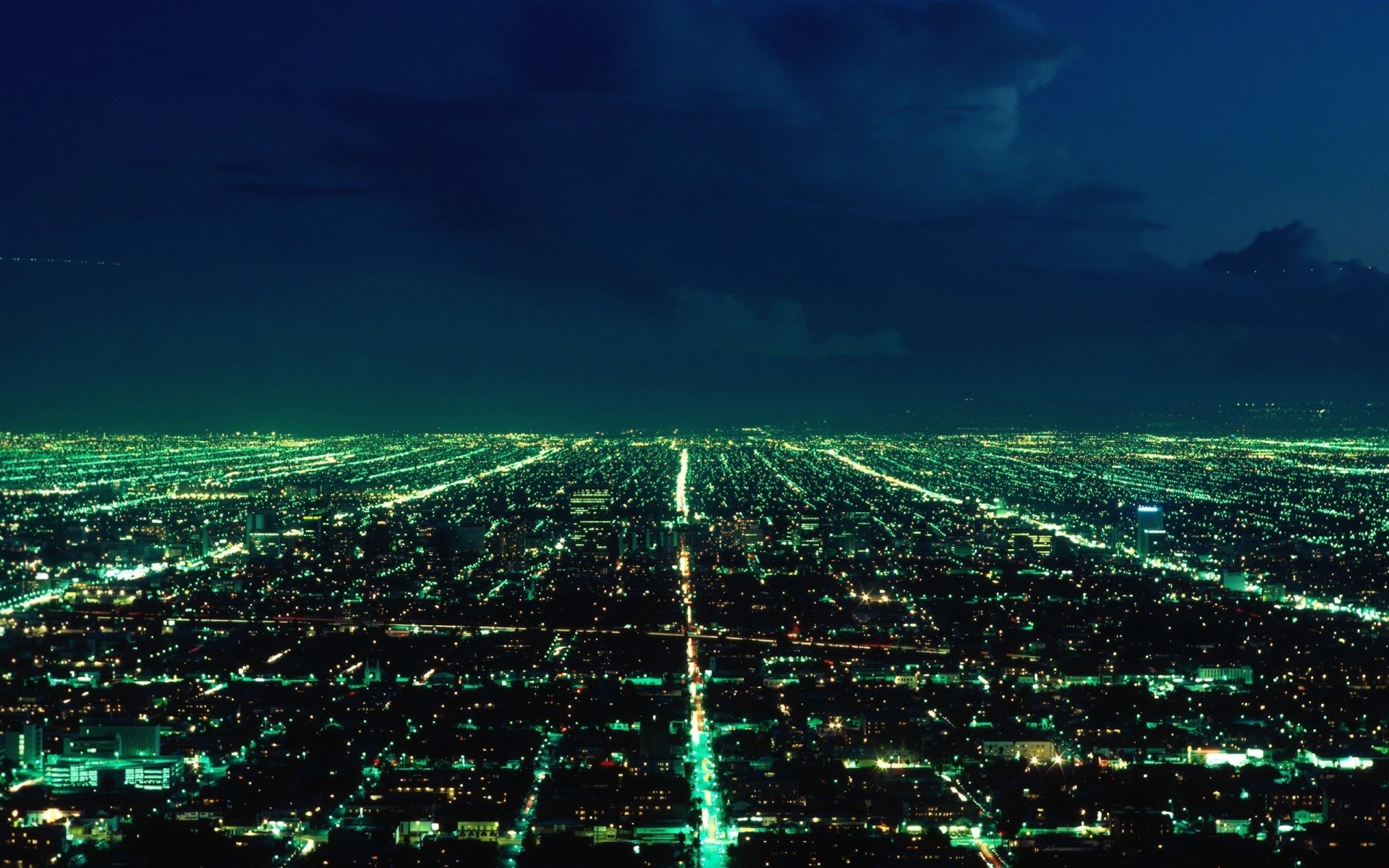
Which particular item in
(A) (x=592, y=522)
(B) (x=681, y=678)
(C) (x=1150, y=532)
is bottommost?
(B) (x=681, y=678)

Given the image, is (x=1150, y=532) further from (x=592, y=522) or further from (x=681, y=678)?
(x=681, y=678)

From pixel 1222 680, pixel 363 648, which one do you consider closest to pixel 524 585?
pixel 363 648

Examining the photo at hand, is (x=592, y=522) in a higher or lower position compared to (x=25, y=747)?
higher

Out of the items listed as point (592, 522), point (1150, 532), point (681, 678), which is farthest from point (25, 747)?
point (1150, 532)

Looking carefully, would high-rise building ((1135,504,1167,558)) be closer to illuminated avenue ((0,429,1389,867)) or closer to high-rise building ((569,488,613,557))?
illuminated avenue ((0,429,1389,867))

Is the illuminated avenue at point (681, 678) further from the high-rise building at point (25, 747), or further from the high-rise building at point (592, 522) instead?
the high-rise building at point (592, 522)

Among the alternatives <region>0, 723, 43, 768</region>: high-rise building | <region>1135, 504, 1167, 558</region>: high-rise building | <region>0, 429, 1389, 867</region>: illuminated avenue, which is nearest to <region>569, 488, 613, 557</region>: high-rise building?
<region>0, 429, 1389, 867</region>: illuminated avenue

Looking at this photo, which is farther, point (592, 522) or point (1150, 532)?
point (592, 522)
